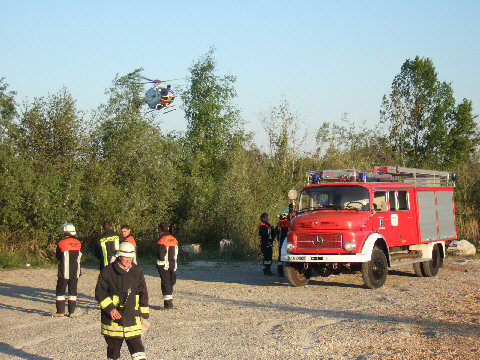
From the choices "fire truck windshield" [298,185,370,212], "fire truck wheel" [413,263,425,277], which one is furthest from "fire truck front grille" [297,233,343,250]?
"fire truck wheel" [413,263,425,277]

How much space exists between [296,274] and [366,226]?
82.8 inches

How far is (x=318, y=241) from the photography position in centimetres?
1374

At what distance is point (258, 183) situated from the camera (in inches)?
1101

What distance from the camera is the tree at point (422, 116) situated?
46406mm

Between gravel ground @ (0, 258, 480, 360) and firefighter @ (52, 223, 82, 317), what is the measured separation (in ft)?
1.06

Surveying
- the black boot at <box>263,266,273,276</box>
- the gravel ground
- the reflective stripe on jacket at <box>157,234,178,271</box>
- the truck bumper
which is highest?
the reflective stripe on jacket at <box>157,234,178,271</box>

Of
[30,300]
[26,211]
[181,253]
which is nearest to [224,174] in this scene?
[181,253]

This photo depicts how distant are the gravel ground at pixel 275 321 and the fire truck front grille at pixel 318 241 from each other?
1030 millimetres

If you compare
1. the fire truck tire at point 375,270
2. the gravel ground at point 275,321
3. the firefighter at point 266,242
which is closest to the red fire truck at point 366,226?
the fire truck tire at point 375,270

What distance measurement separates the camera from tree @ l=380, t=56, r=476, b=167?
4641cm

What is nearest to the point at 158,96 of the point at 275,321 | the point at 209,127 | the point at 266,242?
A: the point at 209,127

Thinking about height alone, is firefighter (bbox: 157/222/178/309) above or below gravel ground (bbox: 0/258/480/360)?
above

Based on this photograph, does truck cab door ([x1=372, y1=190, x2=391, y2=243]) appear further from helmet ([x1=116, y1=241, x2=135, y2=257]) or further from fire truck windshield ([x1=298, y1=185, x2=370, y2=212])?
helmet ([x1=116, y1=241, x2=135, y2=257])

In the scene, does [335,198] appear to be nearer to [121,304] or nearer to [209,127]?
[121,304]
